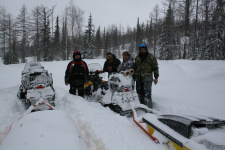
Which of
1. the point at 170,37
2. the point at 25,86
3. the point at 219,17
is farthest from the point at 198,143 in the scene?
the point at 170,37

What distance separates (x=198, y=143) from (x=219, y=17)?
2077 centimetres

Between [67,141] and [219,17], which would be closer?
[67,141]

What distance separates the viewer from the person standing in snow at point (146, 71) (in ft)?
15.1

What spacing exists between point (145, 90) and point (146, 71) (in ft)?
2.11

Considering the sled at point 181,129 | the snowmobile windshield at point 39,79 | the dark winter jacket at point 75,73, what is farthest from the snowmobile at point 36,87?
the sled at point 181,129

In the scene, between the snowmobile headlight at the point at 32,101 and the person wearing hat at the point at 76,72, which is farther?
the person wearing hat at the point at 76,72

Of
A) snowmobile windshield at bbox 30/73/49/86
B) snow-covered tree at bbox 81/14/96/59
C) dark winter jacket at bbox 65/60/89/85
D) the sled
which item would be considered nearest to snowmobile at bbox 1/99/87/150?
the sled

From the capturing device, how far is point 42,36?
27125 millimetres

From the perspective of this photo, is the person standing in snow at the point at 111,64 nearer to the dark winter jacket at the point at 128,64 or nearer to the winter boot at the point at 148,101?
the dark winter jacket at the point at 128,64

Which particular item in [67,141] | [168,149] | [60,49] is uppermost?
[60,49]

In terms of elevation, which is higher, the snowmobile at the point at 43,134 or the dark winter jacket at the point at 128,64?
the dark winter jacket at the point at 128,64

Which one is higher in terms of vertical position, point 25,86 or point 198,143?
point 25,86

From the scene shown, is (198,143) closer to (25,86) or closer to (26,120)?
(26,120)

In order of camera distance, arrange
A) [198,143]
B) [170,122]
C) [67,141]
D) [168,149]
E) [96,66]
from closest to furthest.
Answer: [67,141] < [198,143] < [168,149] < [170,122] < [96,66]
